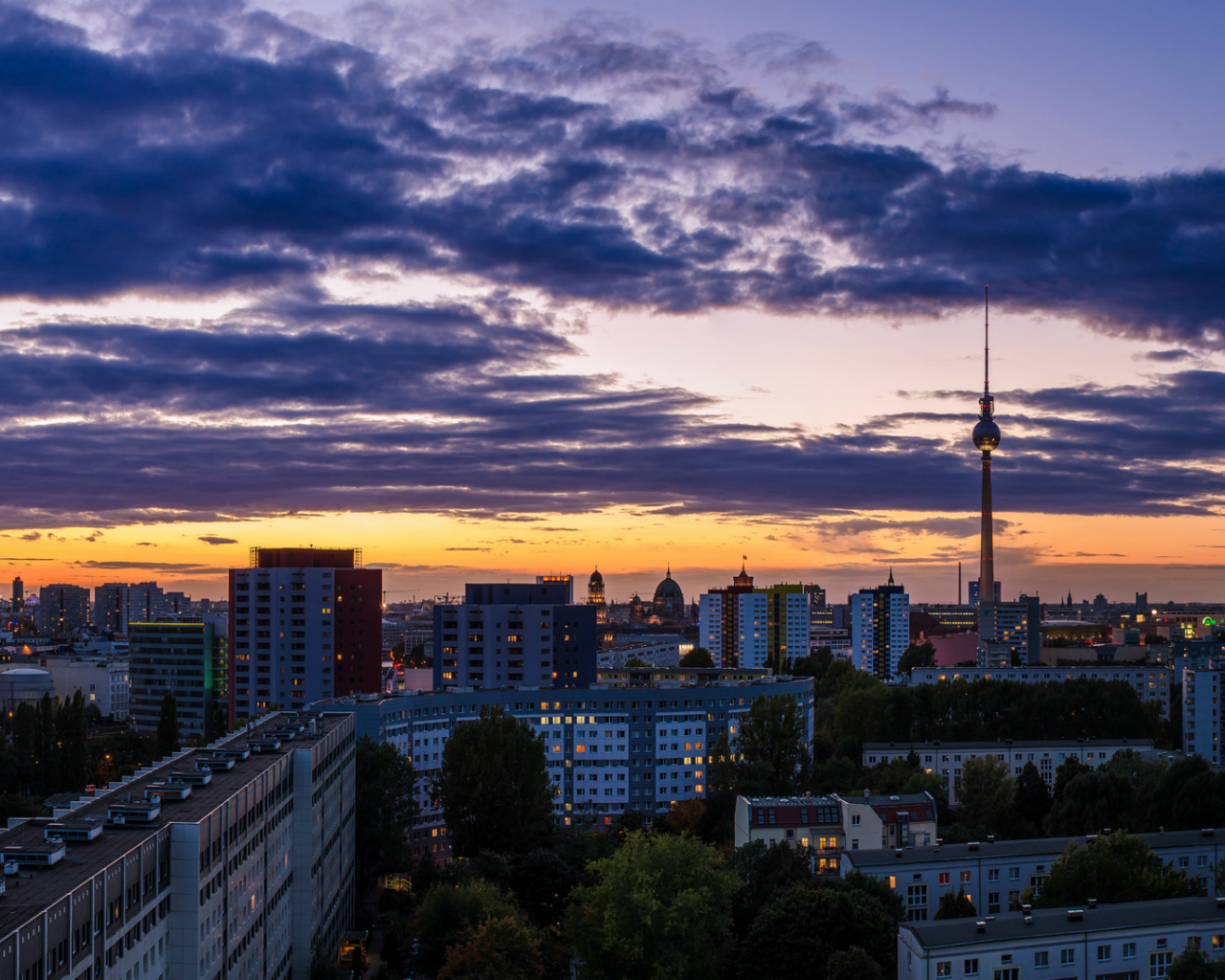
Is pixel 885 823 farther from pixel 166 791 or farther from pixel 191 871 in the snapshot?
pixel 191 871

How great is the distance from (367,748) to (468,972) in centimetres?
2805

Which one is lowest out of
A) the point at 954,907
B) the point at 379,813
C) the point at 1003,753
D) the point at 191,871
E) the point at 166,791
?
the point at 1003,753

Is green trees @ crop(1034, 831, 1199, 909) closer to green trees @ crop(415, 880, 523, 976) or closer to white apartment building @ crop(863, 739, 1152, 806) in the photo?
green trees @ crop(415, 880, 523, 976)

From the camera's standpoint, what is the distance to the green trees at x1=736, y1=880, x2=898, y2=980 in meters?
45.5

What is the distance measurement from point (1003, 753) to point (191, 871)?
8050cm

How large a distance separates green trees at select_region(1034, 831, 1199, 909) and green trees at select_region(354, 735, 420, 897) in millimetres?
36094

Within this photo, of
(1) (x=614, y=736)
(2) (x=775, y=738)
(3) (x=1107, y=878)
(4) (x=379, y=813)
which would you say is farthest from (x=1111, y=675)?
(4) (x=379, y=813)

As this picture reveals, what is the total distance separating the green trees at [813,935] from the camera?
45.5 metres

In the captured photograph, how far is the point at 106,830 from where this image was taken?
109ft

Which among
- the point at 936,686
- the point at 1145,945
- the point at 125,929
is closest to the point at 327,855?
the point at 125,929

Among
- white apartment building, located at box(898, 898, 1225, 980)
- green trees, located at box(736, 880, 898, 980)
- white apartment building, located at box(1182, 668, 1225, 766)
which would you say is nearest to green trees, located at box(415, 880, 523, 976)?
green trees, located at box(736, 880, 898, 980)

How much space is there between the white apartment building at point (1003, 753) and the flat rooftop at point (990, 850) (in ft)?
120

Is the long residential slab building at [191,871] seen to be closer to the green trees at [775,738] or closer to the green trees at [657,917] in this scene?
the green trees at [657,917]

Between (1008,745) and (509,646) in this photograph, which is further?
(509,646)
